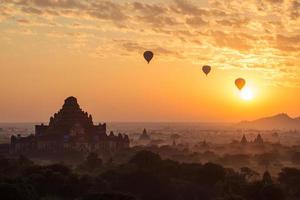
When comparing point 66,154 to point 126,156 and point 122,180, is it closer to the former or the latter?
point 126,156

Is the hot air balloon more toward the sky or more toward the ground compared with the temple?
more toward the sky

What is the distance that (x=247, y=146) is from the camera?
531 feet

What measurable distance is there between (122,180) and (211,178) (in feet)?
29.2

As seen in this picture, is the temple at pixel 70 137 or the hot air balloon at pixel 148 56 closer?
the hot air balloon at pixel 148 56

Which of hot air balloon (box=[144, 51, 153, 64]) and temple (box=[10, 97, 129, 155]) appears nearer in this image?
hot air balloon (box=[144, 51, 153, 64])

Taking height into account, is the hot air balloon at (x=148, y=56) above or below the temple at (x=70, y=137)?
above

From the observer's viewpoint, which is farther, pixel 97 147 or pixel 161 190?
pixel 97 147

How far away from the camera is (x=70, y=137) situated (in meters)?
106

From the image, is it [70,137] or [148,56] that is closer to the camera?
[148,56]

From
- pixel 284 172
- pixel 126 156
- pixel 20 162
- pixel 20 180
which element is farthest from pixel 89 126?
pixel 20 180

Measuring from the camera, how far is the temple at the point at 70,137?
103125mm

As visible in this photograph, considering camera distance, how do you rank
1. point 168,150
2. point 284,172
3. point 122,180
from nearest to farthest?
point 122,180 < point 284,172 < point 168,150

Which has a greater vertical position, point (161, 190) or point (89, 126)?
point (89, 126)

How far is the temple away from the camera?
103125mm
